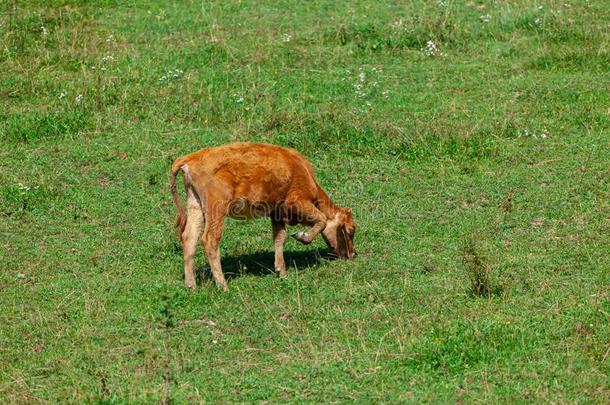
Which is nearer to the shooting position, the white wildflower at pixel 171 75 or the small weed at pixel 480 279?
the small weed at pixel 480 279

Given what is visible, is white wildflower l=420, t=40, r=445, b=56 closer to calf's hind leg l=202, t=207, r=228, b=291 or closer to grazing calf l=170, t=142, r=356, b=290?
grazing calf l=170, t=142, r=356, b=290

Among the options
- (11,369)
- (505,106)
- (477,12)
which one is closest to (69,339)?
(11,369)

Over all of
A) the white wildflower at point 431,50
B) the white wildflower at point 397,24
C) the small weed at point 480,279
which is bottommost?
the white wildflower at point 431,50

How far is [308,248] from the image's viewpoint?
39.4ft

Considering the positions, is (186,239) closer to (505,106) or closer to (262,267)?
(262,267)

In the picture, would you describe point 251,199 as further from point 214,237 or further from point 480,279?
point 480,279

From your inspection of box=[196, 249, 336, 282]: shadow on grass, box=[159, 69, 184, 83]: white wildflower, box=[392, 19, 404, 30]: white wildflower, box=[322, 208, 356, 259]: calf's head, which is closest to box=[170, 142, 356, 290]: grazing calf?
box=[322, 208, 356, 259]: calf's head

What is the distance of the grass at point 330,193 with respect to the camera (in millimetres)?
8812

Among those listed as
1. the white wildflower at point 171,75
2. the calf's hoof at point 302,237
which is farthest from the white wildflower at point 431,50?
the calf's hoof at point 302,237

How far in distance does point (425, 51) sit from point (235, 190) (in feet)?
20.9

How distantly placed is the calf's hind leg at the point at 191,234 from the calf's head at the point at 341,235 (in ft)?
3.96

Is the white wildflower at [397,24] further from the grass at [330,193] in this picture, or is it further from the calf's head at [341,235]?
the calf's head at [341,235]

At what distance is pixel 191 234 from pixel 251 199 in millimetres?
632

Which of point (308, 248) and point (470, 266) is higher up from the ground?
point (470, 266)
